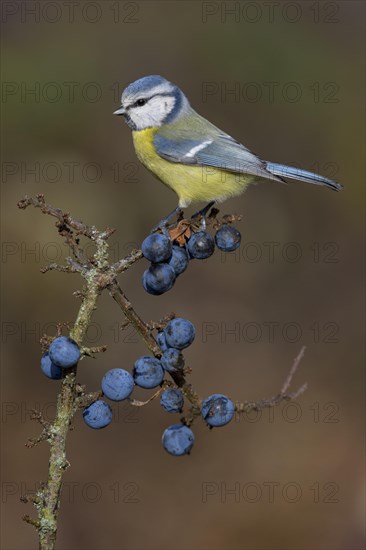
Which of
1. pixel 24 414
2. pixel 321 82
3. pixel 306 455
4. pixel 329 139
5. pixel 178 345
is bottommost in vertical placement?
pixel 178 345

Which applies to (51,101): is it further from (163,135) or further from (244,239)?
(163,135)

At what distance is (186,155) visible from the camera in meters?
3.37

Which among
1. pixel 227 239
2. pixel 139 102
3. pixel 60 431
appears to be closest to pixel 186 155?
pixel 139 102

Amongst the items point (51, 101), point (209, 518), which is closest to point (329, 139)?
point (51, 101)

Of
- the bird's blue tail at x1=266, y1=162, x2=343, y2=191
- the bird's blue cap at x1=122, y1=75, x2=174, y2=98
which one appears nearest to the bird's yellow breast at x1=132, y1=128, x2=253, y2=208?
the bird's blue tail at x1=266, y1=162, x2=343, y2=191

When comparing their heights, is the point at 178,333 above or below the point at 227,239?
below

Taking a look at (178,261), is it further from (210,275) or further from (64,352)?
(210,275)

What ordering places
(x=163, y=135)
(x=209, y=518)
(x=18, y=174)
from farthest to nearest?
(x=18, y=174)
(x=209, y=518)
(x=163, y=135)

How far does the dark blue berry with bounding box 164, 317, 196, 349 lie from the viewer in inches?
74.5

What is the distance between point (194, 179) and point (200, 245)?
121 cm

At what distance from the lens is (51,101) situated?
Result: 6.43 meters

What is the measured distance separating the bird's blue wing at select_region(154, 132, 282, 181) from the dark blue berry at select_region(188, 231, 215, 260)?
1138 mm

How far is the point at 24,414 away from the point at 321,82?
13.4 feet

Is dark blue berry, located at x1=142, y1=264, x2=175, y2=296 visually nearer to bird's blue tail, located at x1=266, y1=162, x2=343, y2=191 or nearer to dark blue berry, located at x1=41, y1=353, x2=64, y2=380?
dark blue berry, located at x1=41, y1=353, x2=64, y2=380
